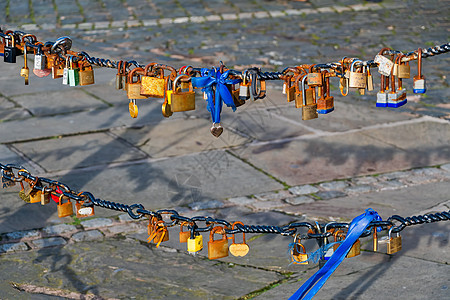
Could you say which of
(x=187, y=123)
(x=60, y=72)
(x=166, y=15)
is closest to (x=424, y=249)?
(x=60, y=72)

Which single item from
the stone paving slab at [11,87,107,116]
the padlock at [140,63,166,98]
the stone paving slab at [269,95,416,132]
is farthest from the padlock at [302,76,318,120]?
the stone paving slab at [11,87,107,116]

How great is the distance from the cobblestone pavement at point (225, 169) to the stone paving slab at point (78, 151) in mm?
21

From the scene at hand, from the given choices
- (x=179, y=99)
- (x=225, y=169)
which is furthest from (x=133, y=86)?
(x=225, y=169)

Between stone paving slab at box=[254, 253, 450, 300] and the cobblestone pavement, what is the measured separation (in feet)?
0.05

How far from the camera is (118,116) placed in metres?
9.16

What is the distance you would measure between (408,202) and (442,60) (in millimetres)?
5102

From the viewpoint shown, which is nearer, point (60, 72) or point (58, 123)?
point (60, 72)

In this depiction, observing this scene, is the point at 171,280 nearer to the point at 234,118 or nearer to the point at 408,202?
the point at 408,202

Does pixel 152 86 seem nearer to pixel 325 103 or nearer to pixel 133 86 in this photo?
pixel 133 86

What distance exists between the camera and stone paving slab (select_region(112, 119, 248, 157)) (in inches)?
317

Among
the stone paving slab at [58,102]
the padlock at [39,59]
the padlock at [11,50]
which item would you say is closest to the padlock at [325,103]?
the padlock at [39,59]

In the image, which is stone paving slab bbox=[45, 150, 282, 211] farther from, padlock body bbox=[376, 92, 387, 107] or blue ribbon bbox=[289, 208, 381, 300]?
blue ribbon bbox=[289, 208, 381, 300]

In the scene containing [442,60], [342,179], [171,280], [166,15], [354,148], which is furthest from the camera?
[166,15]

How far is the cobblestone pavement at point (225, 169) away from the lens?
534cm
